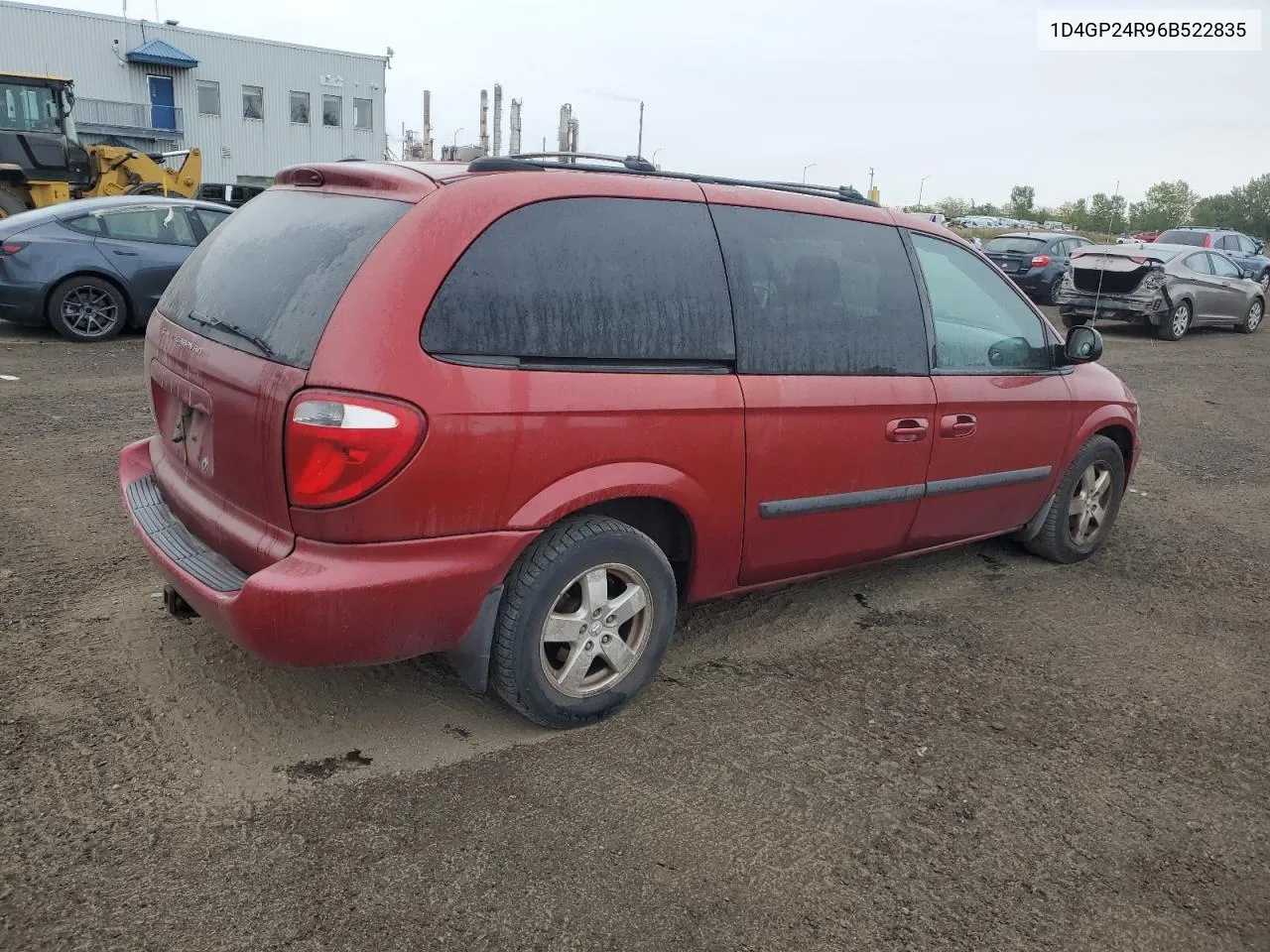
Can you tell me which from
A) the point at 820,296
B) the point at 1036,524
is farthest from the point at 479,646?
the point at 1036,524

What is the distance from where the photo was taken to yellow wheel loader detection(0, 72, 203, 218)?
16.9 metres

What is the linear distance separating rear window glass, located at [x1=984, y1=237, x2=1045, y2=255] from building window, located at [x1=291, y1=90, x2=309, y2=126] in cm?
2798

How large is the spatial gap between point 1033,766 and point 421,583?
2.01 meters

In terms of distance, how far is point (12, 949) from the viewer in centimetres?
221

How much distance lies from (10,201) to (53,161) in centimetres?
149

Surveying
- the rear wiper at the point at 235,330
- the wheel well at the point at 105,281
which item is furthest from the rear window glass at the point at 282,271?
the wheel well at the point at 105,281

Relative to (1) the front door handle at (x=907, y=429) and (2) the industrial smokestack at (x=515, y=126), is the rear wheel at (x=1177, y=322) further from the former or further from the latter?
(2) the industrial smokestack at (x=515, y=126)

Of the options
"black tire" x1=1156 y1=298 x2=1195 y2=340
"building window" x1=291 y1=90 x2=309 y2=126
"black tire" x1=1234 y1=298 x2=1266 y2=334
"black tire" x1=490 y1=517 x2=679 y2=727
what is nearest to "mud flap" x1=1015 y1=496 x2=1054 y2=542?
"black tire" x1=490 y1=517 x2=679 y2=727

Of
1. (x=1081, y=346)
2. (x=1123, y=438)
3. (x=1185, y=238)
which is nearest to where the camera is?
(x=1081, y=346)

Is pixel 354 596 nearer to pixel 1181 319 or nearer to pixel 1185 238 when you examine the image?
pixel 1181 319

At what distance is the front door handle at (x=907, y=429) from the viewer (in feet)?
12.7

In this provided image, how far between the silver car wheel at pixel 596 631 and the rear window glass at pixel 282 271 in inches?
42.6

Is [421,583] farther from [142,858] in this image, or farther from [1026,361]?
[1026,361]

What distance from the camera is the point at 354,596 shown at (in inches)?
106
